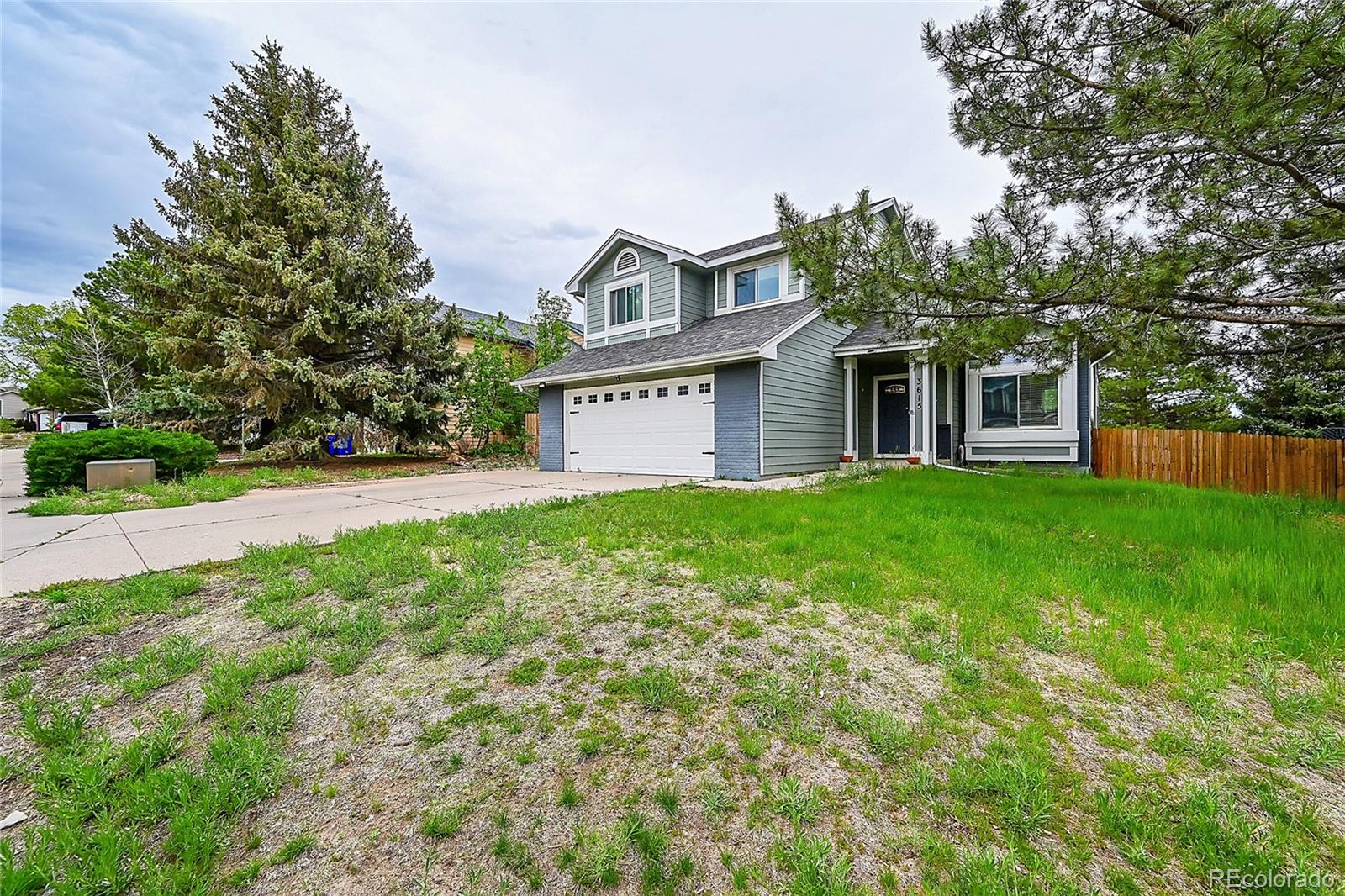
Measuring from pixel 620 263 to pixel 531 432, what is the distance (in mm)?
6179

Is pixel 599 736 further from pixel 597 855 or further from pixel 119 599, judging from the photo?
pixel 119 599

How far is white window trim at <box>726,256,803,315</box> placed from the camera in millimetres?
10758

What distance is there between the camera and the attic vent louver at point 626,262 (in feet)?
40.1

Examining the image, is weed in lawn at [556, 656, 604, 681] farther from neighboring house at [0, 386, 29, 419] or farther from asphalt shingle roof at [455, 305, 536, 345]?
neighboring house at [0, 386, 29, 419]

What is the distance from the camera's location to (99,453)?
827cm

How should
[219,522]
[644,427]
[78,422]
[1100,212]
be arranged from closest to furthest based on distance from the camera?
1. [1100,212]
2. [219,522]
3. [644,427]
4. [78,422]

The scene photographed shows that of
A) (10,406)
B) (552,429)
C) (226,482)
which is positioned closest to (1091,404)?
(552,429)

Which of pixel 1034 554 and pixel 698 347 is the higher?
pixel 698 347

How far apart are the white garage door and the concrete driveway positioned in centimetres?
65

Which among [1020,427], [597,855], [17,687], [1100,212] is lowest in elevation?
[597,855]

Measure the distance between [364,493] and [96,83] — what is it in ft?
22.4

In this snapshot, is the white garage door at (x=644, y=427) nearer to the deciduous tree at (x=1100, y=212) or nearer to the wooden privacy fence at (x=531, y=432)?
the wooden privacy fence at (x=531, y=432)

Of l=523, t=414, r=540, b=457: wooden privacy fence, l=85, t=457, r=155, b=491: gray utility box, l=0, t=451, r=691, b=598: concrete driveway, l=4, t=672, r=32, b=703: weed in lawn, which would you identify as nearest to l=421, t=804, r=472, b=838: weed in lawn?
l=4, t=672, r=32, b=703: weed in lawn

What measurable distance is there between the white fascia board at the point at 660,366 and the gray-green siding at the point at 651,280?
73.4 inches
